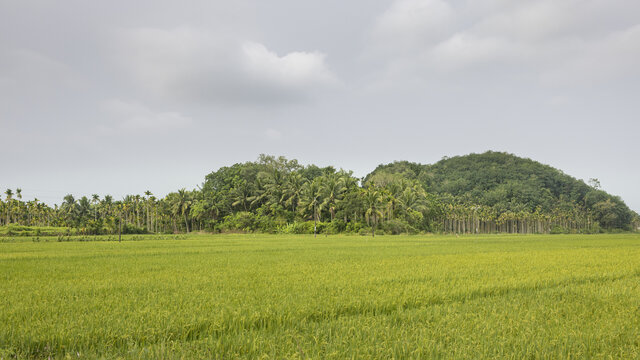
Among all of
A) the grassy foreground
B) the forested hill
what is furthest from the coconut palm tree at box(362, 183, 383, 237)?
the grassy foreground

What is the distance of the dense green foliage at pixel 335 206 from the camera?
55656mm

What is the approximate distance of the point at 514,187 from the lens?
355 feet

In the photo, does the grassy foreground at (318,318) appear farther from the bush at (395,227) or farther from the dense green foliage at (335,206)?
the bush at (395,227)

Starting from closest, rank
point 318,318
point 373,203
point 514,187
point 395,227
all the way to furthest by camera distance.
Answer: point 318,318, point 373,203, point 395,227, point 514,187

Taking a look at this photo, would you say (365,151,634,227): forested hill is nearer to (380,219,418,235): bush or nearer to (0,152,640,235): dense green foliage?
(0,152,640,235): dense green foliage

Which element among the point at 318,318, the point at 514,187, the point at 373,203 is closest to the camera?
the point at 318,318

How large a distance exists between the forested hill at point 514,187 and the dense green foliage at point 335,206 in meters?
0.34

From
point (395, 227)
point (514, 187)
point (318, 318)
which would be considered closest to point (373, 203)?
point (395, 227)

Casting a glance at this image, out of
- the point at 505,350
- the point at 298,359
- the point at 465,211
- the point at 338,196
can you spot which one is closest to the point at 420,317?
the point at 505,350

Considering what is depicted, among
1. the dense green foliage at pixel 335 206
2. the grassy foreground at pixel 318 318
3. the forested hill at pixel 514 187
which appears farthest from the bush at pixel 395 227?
the grassy foreground at pixel 318 318

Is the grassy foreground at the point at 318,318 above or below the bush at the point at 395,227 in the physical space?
above

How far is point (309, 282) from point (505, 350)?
4.88 m

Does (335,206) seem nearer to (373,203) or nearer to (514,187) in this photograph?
(373,203)

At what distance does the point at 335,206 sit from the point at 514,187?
7513 centimetres
